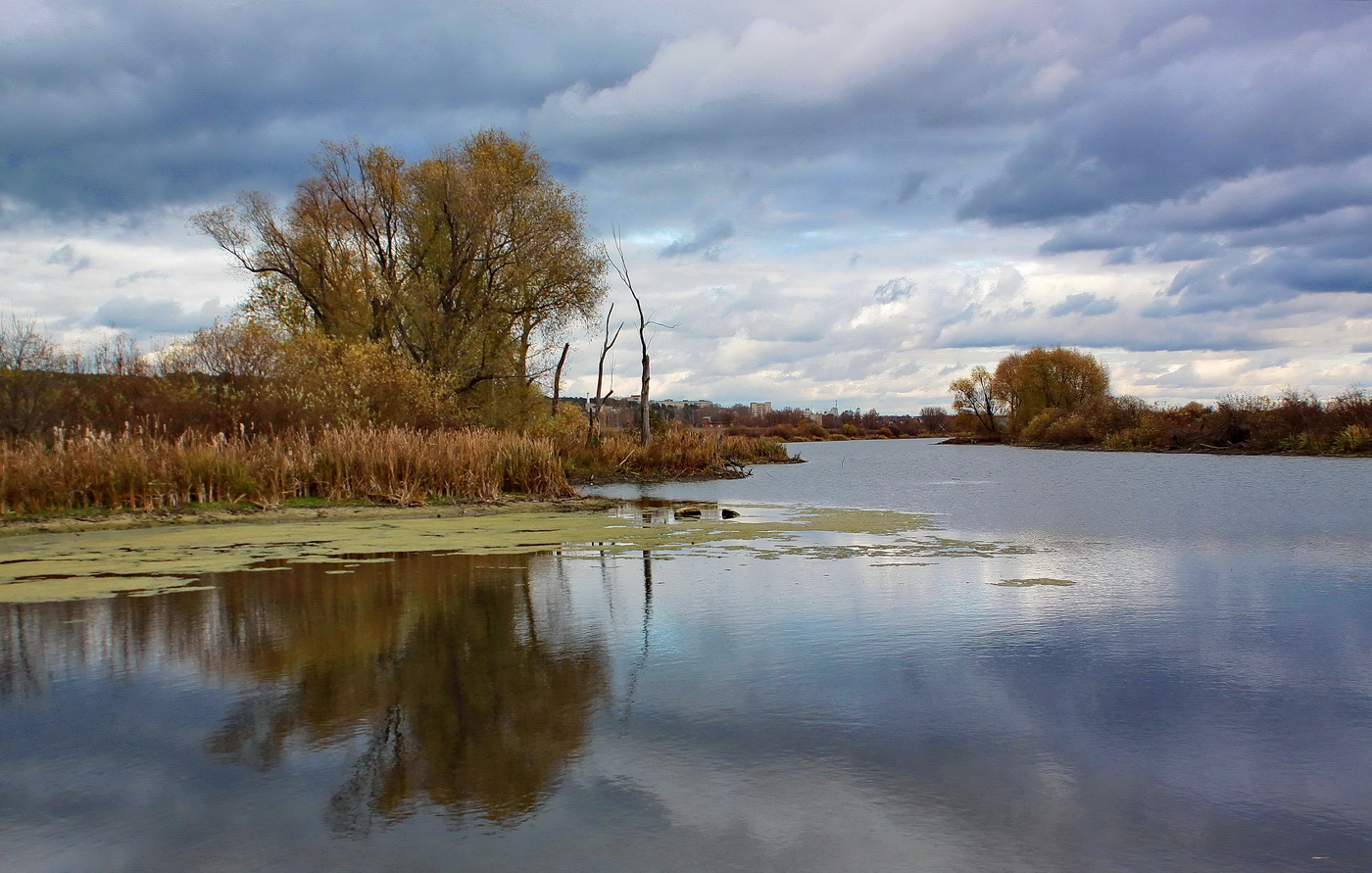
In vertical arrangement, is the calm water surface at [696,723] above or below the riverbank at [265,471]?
below

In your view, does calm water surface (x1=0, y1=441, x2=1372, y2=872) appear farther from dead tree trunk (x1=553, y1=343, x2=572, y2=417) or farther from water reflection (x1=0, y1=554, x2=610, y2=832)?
dead tree trunk (x1=553, y1=343, x2=572, y2=417)

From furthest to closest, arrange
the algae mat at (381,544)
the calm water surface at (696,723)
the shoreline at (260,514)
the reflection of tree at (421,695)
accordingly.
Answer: the shoreline at (260,514)
the algae mat at (381,544)
the reflection of tree at (421,695)
the calm water surface at (696,723)

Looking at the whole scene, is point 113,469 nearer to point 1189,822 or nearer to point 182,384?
point 182,384

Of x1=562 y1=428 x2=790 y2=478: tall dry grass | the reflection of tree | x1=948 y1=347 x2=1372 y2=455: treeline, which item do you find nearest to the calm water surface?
the reflection of tree

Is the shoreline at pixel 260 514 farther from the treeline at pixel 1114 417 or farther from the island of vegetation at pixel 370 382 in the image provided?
the treeline at pixel 1114 417

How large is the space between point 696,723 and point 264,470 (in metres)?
12.4

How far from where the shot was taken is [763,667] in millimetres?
5098

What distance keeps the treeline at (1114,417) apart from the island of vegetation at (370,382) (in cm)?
2172

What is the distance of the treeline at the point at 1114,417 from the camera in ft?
115

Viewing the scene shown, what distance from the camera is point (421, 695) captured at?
4520 mm

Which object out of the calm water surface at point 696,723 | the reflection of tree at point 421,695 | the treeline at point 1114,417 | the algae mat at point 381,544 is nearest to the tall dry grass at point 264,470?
the algae mat at point 381,544

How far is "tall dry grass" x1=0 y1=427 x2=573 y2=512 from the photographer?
12844 mm

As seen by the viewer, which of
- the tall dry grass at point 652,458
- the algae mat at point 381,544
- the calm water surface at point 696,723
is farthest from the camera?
the tall dry grass at point 652,458

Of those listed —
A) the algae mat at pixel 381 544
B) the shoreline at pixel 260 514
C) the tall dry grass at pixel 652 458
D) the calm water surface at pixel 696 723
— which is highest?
the tall dry grass at pixel 652 458
